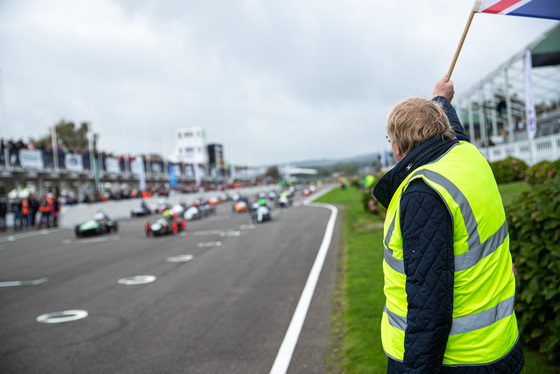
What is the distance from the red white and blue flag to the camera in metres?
2.52

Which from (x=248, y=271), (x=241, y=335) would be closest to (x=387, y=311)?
(x=241, y=335)

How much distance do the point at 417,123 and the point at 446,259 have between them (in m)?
0.58

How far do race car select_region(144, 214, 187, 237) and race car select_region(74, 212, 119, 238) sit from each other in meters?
2.48

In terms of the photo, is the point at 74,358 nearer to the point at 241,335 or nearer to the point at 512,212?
the point at 241,335

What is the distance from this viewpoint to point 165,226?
16.2 m

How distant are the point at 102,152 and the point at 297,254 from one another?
28.4m

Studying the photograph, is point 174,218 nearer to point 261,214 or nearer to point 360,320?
point 261,214

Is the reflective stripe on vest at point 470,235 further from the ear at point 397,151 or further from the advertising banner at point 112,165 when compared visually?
the advertising banner at point 112,165

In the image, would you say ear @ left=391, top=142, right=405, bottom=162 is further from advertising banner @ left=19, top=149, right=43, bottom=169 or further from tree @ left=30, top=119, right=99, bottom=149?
tree @ left=30, top=119, right=99, bottom=149

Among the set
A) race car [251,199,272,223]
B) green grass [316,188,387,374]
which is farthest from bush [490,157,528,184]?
race car [251,199,272,223]

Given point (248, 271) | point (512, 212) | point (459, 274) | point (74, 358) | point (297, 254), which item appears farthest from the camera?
point (297, 254)

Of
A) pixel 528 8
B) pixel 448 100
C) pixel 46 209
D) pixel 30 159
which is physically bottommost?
pixel 46 209

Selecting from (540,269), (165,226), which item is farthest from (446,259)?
(165,226)

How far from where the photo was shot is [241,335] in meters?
5.07
